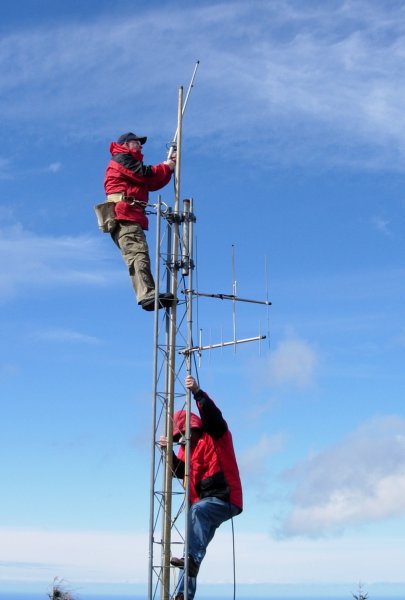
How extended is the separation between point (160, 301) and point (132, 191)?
2.10 metres

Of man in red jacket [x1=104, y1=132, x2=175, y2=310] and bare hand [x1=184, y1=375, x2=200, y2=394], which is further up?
man in red jacket [x1=104, y1=132, x2=175, y2=310]

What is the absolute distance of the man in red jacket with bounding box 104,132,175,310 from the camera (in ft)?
53.3

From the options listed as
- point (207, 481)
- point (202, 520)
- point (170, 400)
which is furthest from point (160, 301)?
point (202, 520)

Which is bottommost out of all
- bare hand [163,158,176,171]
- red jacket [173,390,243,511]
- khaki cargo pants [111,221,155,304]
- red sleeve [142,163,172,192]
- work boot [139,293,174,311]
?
red jacket [173,390,243,511]

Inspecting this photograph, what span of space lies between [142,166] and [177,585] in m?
6.87

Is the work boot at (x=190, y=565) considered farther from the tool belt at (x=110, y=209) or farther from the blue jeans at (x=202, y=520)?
the tool belt at (x=110, y=209)

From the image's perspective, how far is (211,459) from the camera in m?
14.9

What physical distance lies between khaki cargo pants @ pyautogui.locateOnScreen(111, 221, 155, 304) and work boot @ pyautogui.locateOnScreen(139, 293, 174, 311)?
0.09m

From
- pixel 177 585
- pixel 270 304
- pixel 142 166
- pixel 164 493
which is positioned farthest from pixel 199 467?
pixel 142 166

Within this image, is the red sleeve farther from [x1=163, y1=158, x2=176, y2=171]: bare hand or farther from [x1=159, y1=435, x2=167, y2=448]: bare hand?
[x1=159, y1=435, x2=167, y2=448]: bare hand

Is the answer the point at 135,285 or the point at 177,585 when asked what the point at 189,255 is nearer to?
the point at 135,285

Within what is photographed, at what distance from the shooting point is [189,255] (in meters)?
15.9

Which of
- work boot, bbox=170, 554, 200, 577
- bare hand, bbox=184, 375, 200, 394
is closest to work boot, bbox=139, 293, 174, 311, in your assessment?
bare hand, bbox=184, 375, 200, 394

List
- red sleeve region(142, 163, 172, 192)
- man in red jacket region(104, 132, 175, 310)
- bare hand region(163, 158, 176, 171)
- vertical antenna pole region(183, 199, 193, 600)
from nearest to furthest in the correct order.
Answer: vertical antenna pole region(183, 199, 193, 600) < man in red jacket region(104, 132, 175, 310) < red sleeve region(142, 163, 172, 192) < bare hand region(163, 158, 176, 171)
